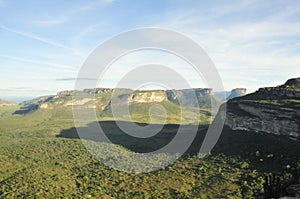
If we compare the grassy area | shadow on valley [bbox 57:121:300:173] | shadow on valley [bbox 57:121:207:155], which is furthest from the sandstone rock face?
shadow on valley [bbox 57:121:207:155]

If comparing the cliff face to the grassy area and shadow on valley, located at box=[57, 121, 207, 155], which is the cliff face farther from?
shadow on valley, located at box=[57, 121, 207, 155]

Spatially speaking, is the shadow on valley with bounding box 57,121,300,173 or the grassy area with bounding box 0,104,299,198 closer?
the grassy area with bounding box 0,104,299,198

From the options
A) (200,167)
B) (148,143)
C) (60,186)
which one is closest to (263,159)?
(200,167)

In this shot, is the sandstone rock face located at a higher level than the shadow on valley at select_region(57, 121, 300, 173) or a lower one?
higher

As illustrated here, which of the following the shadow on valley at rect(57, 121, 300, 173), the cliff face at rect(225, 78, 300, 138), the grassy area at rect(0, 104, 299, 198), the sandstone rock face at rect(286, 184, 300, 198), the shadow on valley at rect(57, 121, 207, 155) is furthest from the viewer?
the shadow on valley at rect(57, 121, 207, 155)

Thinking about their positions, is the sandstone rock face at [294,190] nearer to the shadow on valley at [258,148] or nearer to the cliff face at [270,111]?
the shadow on valley at [258,148]

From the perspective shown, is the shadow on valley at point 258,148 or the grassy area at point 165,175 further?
the shadow on valley at point 258,148

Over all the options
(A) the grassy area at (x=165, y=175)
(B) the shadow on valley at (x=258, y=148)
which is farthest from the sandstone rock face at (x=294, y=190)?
(B) the shadow on valley at (x=258, y=148)

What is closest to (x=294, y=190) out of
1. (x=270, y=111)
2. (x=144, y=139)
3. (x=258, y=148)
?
(x=258, y=148)
